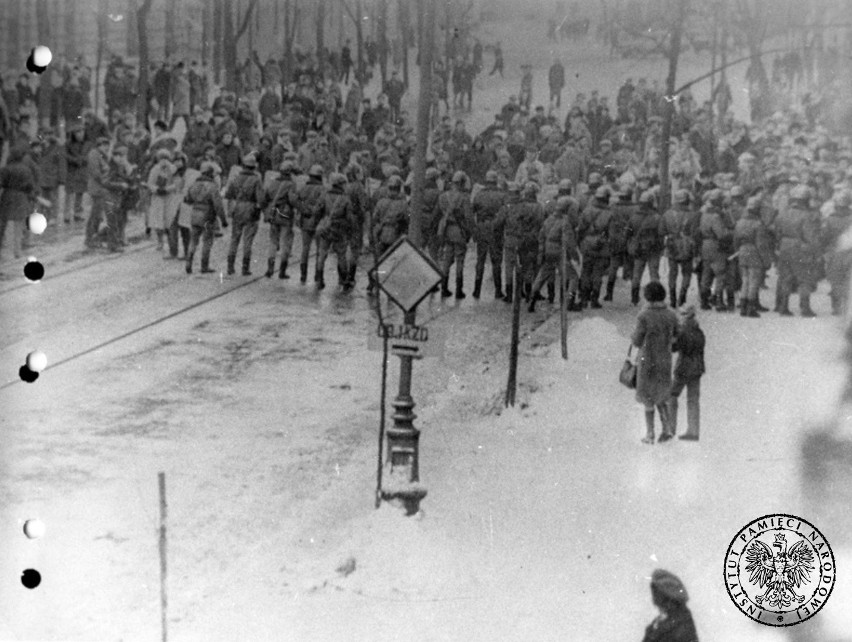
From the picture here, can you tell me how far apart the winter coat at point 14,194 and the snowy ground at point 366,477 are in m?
0.51

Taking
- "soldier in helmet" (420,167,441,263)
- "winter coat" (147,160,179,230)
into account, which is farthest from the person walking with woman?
"winter coat" (147,160,179,230)

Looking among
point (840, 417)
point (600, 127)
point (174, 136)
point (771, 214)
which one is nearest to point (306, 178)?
point (174, 136)

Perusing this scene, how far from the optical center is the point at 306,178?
12.8 m

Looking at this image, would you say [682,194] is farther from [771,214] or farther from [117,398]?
[117,398]

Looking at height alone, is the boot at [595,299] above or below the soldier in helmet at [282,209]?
below

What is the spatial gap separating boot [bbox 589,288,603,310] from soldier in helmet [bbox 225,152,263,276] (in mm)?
2212

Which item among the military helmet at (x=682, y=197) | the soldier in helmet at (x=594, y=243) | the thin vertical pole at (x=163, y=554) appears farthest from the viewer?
the soldier in helmet at (x=594, y=243)

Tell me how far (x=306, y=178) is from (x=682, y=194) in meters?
2.90

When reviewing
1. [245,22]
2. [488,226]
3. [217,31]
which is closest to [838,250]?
[488,226]

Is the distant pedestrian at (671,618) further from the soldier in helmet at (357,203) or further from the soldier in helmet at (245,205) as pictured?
the soldier in helmet at (245,205)

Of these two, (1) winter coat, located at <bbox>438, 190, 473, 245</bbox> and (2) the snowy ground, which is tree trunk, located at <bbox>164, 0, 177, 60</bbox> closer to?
(2) the snowy ground

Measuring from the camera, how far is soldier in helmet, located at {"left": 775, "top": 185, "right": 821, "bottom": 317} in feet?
33.2

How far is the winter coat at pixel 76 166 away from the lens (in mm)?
11148

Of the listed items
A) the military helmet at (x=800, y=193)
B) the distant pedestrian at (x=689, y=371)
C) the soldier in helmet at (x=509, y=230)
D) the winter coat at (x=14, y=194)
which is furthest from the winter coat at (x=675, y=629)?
the winter coat at (x=14, y=194)
